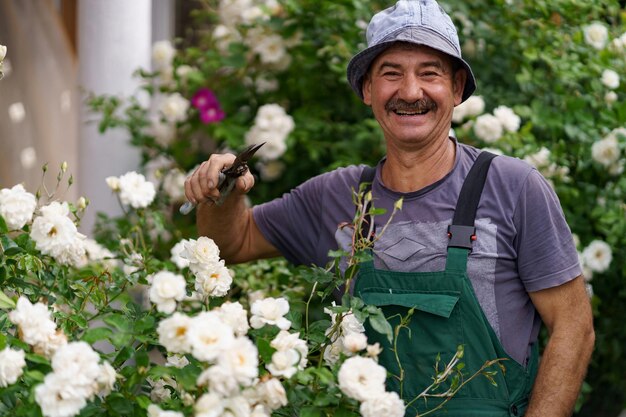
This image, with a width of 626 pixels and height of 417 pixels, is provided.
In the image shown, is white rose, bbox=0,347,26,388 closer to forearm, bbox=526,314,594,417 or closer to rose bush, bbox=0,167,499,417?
rose bush, bbox=0,167,499,417

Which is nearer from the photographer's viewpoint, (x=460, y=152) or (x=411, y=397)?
(x=411, y=397)

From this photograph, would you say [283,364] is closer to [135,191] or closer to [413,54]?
[413,54]

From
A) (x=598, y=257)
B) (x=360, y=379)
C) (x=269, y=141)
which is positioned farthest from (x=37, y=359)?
(x=269, y=141)

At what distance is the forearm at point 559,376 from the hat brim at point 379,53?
62cm

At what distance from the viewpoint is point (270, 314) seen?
6.25ft

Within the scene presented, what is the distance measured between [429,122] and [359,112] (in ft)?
5.90

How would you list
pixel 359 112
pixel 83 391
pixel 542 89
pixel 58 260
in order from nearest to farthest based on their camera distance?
pixel 83 391 → pixel 58 260 → pixel 542 89 → pixel 359 112

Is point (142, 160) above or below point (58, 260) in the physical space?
below

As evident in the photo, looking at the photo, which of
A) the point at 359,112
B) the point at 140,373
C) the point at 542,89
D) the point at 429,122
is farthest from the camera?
the point at 359,112

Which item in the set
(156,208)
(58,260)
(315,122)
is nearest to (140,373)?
(58,260)

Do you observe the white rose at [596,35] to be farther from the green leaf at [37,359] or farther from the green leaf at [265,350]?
the green leaf at [37,359]

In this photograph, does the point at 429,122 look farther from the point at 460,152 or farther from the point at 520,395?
the point at 520,395

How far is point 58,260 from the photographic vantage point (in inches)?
84.4

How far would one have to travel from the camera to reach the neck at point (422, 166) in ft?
7.93
